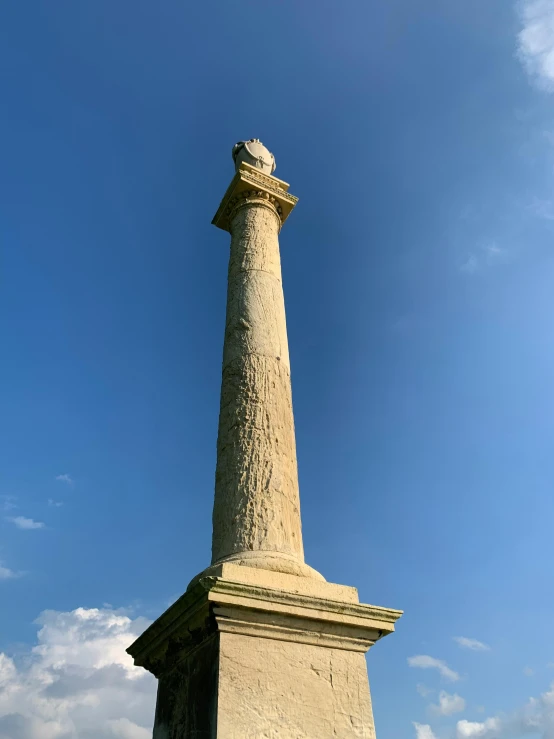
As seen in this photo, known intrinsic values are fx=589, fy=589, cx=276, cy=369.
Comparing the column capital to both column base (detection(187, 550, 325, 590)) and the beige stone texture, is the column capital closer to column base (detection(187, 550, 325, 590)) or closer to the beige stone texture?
the beige stone texture

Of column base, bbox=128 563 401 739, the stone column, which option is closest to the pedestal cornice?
column base, bbox=128 563 401 739

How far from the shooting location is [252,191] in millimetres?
11352

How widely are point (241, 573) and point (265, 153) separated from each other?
Answer: 9485mm

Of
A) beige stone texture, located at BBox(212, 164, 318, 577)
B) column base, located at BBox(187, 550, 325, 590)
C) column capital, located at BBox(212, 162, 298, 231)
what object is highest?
column capital, located at BBox(212, 162, 298, 231)

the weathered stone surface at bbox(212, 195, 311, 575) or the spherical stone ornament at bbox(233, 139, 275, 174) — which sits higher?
the spherical stone ornament at bbox(233, 139, 275, 174)

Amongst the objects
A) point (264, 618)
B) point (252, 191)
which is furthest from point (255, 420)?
point (252, 191)

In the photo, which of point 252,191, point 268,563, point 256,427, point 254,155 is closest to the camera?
point 268,563

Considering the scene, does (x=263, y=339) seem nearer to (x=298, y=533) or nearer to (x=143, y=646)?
(x=298, y=533)

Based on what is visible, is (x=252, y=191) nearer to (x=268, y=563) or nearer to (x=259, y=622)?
(x=268, y=563)

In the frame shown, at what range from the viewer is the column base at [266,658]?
5254mm

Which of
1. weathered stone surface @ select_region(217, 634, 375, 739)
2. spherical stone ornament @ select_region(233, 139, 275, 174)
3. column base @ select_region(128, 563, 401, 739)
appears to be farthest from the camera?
spherical stone ornament @ select_region(233, 139, 275, 174)

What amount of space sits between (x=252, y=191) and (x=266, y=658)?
8472 mm

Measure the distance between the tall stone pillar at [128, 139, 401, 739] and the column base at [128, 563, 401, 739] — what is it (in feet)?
0.03

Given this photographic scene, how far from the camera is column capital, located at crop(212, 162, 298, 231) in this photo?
11.3 m
